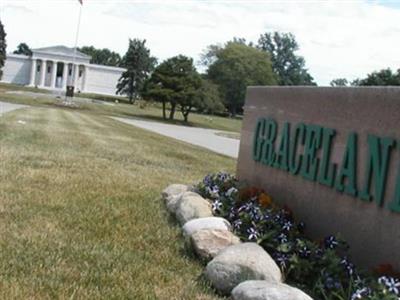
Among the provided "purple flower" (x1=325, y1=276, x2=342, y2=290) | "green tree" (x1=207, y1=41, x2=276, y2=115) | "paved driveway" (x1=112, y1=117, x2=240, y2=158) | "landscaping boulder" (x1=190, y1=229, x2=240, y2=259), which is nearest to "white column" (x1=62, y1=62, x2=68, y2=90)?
"green tree" (x1=207, y1=41, x2=276, y2=115)

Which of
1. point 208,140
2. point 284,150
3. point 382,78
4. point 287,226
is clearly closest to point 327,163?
point 287,226

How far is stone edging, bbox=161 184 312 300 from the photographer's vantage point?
13.9 feet

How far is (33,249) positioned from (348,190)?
2744mm

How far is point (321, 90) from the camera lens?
21.0 feet

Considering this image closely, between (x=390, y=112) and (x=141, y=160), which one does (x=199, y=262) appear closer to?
(x=390, y=112)

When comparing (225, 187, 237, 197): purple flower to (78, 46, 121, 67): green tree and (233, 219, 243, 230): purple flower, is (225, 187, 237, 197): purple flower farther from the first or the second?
(78, 46, 121, 67): green tree

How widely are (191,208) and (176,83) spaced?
44.8 metres

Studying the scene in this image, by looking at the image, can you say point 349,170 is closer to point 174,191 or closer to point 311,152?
point 311,152

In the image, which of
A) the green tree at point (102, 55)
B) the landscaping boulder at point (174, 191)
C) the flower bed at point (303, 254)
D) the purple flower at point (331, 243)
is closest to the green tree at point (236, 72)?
the green tree at point (102, 55)

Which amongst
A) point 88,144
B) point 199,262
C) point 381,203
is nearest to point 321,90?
point 381,203

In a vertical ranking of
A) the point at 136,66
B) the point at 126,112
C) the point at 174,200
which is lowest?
the point at 126,112

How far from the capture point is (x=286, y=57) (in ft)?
430

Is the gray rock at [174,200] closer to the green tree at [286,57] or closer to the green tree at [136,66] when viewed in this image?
the green tree at [136,66]

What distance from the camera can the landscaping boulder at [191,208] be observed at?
6758 millimetres
